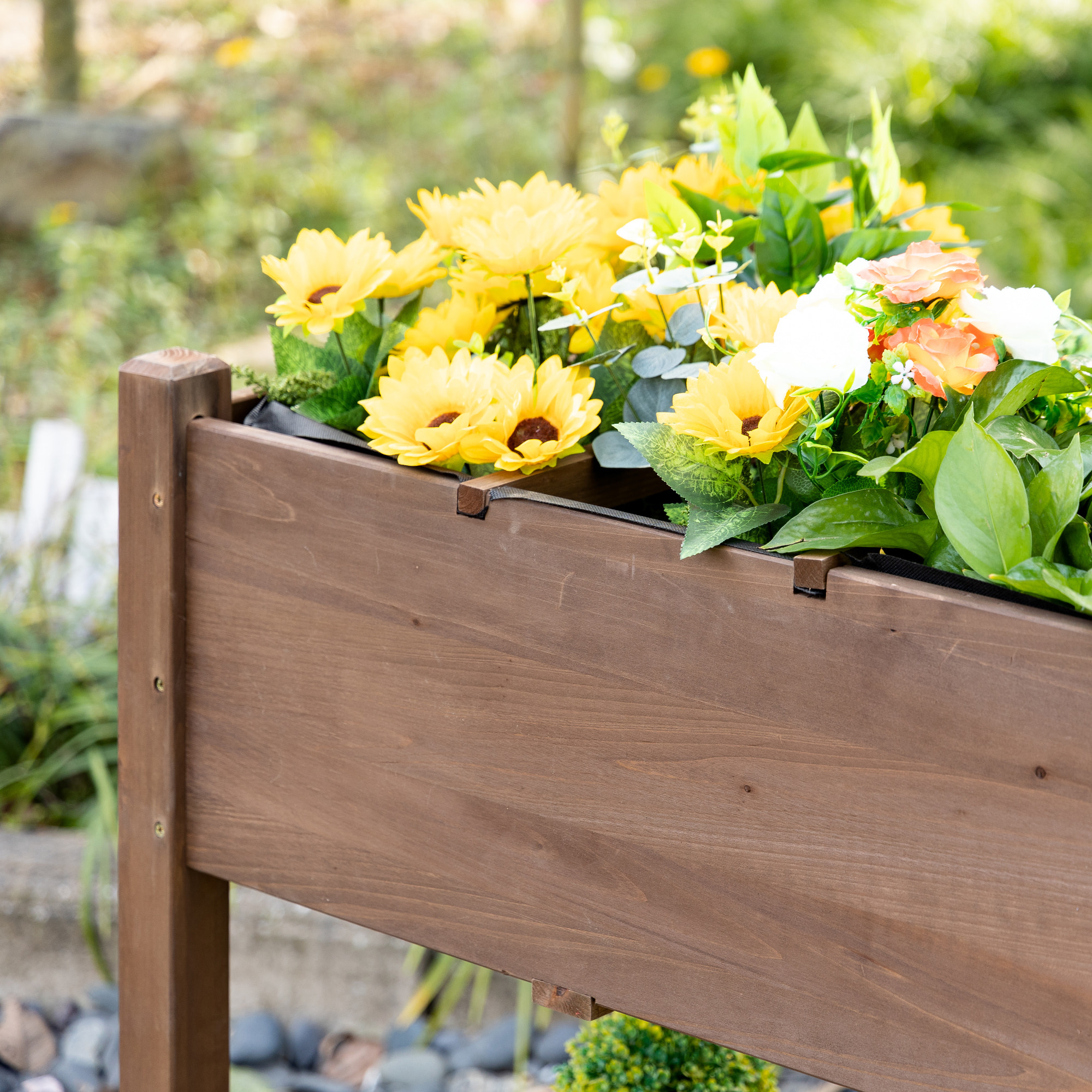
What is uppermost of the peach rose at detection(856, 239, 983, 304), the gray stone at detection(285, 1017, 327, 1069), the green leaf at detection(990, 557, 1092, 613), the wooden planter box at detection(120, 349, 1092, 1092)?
the peach rose at detection(856, 239, 983, 304)

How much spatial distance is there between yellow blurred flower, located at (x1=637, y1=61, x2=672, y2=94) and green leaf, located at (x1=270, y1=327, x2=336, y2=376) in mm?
4501

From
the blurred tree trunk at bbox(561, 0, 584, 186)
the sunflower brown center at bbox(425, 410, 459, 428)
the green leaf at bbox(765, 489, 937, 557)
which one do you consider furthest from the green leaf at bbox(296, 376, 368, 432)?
the blurred tree trunk at bbox(561, 0, 584, 186)

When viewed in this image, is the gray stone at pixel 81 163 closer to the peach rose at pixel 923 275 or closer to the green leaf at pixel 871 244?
the green leaf at pixel 871 244

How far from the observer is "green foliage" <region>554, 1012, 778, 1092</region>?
1102mm

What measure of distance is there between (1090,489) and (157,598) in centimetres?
66

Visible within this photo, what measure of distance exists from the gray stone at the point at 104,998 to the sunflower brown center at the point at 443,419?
1.17 m

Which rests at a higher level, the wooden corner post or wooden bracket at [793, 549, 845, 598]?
wooden bracket at [793, 549, 845, 598]

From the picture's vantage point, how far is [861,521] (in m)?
0.71

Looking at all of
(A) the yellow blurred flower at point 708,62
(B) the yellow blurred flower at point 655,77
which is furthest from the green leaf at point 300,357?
(B) the yellow blurred flower at point 655,77

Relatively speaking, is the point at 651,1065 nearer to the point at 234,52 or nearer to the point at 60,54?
the point at 60,54

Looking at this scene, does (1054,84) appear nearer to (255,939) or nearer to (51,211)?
(51,211)

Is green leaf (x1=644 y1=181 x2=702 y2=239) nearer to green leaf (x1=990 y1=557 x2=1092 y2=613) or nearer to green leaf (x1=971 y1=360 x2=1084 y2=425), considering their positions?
green leaf (x1=971 y1=360 x2=1084 y2=425)

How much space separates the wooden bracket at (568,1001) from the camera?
843mm

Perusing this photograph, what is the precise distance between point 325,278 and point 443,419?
171 mm
